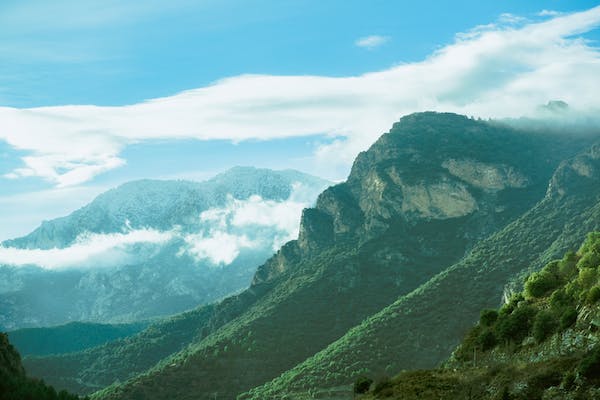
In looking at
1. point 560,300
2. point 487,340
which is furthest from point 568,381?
point 487,340

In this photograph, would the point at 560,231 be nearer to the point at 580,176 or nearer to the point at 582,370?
the point at 580,176

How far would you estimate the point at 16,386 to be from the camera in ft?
185

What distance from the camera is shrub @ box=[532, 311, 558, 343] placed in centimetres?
4284

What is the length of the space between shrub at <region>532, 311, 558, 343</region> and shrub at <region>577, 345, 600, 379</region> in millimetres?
10674

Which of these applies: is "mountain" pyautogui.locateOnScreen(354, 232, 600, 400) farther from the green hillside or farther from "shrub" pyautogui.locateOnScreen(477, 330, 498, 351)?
the green hillside

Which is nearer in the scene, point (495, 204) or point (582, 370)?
point (582, 370)

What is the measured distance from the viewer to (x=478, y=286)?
134m

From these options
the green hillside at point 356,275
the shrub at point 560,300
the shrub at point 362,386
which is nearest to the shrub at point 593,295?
the shrub at point 560,300

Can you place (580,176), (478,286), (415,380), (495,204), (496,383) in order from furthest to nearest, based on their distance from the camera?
(495,204)
(580,176)
(478,286)
(415,380)
(496,383)

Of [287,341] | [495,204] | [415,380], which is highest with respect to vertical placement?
[495,204]

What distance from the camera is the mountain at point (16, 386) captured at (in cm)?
5368

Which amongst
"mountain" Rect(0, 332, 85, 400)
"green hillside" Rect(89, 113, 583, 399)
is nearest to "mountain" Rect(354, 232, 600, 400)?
"mountain" Rect(0, 332, 85, 400)

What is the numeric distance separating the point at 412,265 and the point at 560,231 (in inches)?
1753

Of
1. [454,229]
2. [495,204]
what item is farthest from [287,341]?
[495,204]
